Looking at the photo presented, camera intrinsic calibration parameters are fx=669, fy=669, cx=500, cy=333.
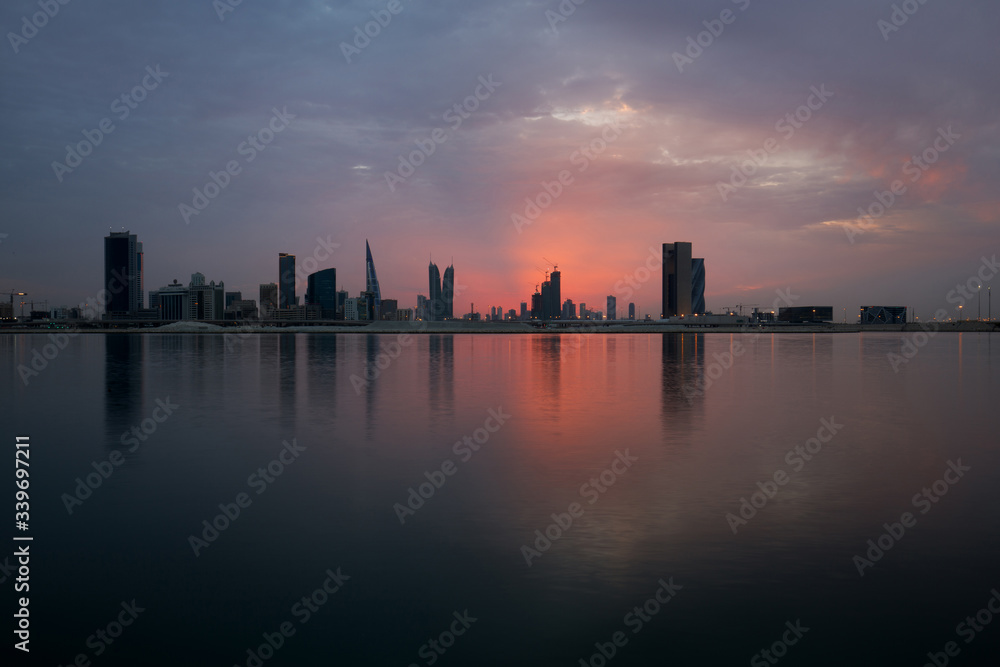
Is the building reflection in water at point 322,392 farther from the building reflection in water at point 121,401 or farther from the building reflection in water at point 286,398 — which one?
the building reflection in water at point 121,401

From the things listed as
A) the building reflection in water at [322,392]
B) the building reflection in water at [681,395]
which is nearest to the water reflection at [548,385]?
the building reflection in water at [681,395]

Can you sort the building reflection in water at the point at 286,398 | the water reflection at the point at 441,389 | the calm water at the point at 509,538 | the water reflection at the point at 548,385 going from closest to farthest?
the calm water at the point at 509,538 < the building reflection in water at the point at 286,398 < the water reflection at the point at 441,389 < the water reflection at the point at 548,385

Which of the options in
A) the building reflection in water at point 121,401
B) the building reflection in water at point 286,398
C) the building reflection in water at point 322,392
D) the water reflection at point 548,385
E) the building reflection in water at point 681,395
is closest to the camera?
the building reflection in water at point 121,401

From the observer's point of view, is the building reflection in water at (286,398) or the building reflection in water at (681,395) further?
the building reflection in water at (681,395)

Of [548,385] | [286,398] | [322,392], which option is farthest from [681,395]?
[286,398]

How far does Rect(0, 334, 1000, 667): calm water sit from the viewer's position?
839 cm

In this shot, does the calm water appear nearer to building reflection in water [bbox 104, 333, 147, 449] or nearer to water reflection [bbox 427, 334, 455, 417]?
building reflection in water [bbox 104, 333, 147, 449]

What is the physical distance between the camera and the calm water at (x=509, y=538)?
8.39 meters

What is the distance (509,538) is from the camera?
1196cm

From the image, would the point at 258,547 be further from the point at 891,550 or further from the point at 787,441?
the point at 787,441

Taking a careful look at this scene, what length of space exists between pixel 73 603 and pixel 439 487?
7.79 metres

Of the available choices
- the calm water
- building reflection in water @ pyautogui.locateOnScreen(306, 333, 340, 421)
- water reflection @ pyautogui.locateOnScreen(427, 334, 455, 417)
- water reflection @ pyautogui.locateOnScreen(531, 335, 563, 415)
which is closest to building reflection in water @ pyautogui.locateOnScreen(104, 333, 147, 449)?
the calm water

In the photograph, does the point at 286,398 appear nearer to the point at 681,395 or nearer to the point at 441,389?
the point at 441,389

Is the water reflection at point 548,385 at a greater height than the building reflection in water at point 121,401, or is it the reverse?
the building reflection in water at point 121,401
